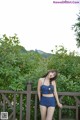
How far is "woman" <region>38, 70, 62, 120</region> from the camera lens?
7.55 m

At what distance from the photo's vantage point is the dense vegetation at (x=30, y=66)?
8.26 m

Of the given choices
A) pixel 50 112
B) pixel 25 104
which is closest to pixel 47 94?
pixel 50 112

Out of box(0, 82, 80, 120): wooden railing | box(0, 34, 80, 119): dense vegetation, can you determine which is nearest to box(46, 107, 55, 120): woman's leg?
box(0, 82, 80, 120): wooden railing

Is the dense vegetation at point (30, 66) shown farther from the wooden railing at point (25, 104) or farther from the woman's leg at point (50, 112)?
the woman's leg at point (50, 112)

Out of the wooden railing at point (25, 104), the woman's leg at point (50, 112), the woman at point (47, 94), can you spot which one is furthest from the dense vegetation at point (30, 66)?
the woman's leg at point (50, 112)

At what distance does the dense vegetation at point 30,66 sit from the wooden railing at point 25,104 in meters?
0.17

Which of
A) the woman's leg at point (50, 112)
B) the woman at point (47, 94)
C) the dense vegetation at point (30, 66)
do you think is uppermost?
the dense vegetation at point (30, 66)

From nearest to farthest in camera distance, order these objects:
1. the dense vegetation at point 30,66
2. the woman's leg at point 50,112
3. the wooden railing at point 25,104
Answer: the woman's leg at point 50,112 < the wooden railing at point 25,104 < the dense vegetation at point 30,66

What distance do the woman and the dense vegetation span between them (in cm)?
61

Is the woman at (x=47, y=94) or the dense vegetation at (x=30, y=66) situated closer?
the woman at (x=47, y=94)

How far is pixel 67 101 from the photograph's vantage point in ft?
27.1

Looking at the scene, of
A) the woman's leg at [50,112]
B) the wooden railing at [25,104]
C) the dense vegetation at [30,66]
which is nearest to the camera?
the woman's leg at [50,112]

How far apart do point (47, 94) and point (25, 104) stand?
0.92 meters

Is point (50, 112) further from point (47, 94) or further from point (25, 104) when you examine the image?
point (25, 104)
